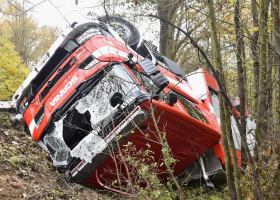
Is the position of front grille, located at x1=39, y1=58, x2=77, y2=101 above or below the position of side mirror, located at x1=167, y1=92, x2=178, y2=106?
below

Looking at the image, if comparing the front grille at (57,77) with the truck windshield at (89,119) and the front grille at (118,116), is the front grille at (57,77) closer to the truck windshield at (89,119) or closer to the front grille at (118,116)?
the truck windshield at (89,119)

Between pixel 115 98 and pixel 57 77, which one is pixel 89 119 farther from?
pixel 57 77

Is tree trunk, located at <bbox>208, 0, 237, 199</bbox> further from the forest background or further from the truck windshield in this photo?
the truck windshield

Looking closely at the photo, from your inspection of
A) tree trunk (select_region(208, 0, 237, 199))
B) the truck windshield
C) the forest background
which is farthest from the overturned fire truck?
tree trunk (select_region(208, 0, 237, 199))

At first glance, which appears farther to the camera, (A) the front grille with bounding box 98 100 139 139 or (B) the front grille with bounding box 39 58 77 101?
(B) the front grille with bounding box 39 58 77 101

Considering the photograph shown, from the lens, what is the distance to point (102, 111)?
397 cm

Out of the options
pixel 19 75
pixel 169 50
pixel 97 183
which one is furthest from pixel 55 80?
pixel 169 50

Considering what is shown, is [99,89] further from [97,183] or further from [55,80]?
[97,183]

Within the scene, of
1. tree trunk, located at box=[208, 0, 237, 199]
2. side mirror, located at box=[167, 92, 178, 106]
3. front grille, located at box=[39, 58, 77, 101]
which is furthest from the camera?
front grille, located at box=[39, 58, 77, 101]

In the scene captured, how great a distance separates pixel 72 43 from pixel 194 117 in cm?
219

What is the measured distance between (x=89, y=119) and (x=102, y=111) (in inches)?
11.3

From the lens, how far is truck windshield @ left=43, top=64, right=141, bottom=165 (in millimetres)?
3842

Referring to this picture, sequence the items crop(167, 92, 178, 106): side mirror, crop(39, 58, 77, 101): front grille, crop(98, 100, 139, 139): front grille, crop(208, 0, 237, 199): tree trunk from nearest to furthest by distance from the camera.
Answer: crop(208, 0, 237, 199): tree trunk, crop(98, 100, 139, 139): front grille, crop(167, 92, 178, 106): side mirror, crop(39, 58, 77, 101): front grille

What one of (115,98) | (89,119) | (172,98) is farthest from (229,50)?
(89,119)
